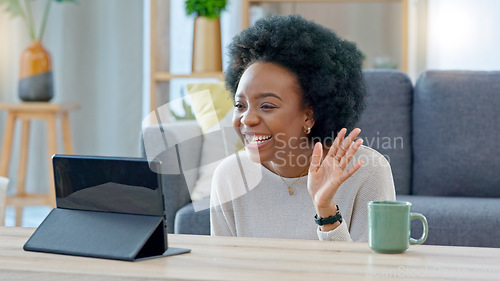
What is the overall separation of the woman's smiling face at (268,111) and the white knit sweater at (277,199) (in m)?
0.10

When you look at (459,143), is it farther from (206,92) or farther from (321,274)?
(321,274)

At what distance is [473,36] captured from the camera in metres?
3.12

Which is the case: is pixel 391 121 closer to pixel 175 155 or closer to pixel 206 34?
pixel 175 155

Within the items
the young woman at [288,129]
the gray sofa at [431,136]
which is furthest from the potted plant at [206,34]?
the young woman at [288,129]

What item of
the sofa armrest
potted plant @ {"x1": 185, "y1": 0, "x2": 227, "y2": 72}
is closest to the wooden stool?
potted plant @ {"x1": 185, "y1": 0, "x2": 227, "y2": 72}

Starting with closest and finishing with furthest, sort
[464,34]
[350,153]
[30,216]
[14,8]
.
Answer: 1. [350,153]
2. [464,34]
3. [14,8]
4. [30,216]

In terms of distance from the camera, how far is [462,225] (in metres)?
2.07

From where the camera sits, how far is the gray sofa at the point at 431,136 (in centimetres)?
240

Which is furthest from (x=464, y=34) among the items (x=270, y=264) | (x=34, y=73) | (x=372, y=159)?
(x=270, y=264)

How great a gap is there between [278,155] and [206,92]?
126 cm

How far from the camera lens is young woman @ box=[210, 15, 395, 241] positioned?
1.42m

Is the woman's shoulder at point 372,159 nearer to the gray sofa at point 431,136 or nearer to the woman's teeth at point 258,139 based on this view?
the woman's teeth at point 258,139

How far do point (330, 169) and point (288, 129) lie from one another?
301 millimetres

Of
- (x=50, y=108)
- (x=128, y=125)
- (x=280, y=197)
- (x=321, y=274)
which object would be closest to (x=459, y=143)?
(x=280, y=197)
